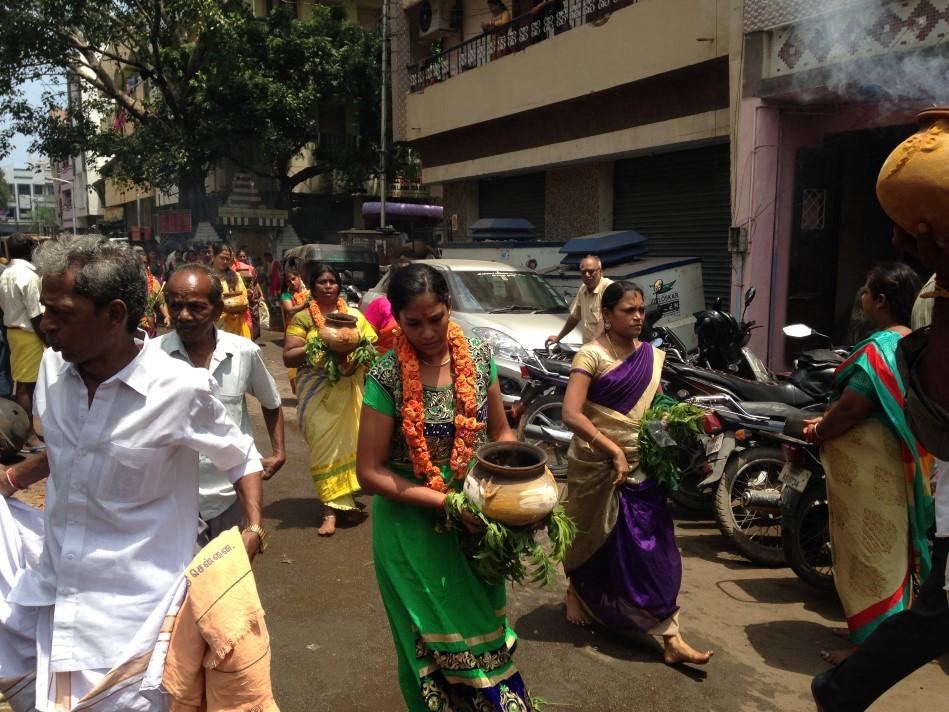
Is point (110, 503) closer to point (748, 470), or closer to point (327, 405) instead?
point (327, 405)

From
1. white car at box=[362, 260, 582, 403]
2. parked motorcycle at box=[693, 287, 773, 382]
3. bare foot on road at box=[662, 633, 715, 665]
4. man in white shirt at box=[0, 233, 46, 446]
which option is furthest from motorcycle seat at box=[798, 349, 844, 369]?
man in white shirt at box=[0, 233, 46, 446]

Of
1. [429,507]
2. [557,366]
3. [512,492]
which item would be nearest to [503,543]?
[512,492]

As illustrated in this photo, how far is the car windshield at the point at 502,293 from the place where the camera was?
30.4 feet

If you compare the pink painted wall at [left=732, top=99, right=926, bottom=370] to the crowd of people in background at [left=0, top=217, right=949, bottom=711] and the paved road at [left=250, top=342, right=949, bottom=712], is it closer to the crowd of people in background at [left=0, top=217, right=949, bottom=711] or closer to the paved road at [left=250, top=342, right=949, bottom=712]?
the paved road at [left=250, top=342, right=949, bottom=712]

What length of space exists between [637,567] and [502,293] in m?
5.88

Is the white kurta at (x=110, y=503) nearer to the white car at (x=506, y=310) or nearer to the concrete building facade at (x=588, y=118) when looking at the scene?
the white car at (x=506, y=310)

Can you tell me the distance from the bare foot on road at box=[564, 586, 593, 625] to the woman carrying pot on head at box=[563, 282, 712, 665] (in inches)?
4.7

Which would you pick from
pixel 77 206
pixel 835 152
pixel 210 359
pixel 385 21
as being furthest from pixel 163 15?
pixel 77 206

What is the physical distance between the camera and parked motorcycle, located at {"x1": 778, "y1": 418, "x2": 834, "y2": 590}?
14.9 feet

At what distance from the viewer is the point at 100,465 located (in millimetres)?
2148

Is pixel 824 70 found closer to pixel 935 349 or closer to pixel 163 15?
pixel 935 349

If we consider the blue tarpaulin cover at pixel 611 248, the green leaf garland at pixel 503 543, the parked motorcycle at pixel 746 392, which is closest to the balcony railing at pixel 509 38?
the blue tarpaulin cover at pixel 611 248

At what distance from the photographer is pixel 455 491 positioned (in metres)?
2.75

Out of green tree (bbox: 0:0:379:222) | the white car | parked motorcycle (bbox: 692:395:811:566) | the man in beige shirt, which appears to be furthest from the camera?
green tree (bbox: 0:0:379:222)
